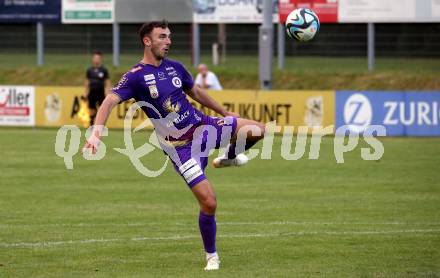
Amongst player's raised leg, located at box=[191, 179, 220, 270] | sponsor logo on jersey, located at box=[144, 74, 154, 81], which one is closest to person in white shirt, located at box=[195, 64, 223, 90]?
sponsor logo on jersey, located at box=[144, 74, 154, 81]

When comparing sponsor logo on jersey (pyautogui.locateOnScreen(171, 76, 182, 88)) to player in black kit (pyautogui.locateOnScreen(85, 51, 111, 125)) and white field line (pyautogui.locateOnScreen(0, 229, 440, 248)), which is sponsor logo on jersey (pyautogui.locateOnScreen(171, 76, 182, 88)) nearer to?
white field line (pyautogui.locateOnScreen(0, 229, 440, 248))

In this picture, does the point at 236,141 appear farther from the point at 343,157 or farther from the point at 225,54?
the point at 225,54

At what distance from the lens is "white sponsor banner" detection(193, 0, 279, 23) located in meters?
34.7

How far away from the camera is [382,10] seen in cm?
3303

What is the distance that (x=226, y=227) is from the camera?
1328cm

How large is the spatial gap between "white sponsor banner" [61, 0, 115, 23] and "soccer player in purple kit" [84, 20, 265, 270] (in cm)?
2695

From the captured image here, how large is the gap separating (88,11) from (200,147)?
27.6 metres

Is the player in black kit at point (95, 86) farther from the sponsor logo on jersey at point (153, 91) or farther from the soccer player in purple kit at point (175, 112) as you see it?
the sponsor logo on jersey at point (153, 91)

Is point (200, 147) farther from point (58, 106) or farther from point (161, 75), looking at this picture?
point (58, 106)

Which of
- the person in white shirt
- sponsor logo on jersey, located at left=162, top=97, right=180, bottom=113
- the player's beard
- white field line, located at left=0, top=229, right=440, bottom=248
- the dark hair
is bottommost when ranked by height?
white field line, located at left=0, top=229, right=440, bottom=248

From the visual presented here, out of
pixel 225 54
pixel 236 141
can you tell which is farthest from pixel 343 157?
pixel 225 54

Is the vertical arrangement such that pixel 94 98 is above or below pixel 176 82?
below

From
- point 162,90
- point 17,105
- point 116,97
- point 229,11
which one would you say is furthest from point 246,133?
point 229,11

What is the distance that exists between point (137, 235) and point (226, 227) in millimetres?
1237
